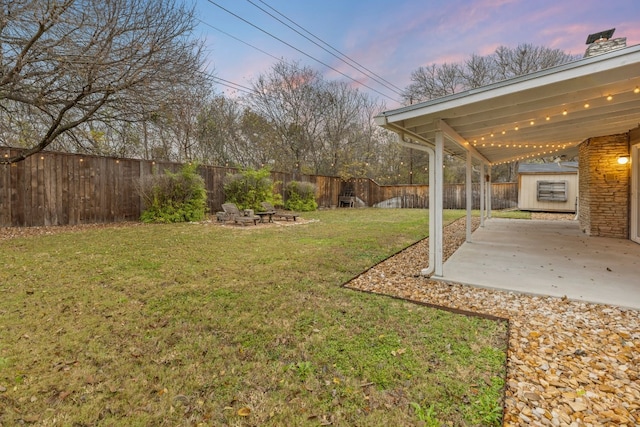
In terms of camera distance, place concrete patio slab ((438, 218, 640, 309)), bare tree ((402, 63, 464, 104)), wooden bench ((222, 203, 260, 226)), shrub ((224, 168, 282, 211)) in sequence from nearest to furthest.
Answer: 1. concrete patio slab ((438, 218, 640, 309))
2. wooden bench ((222, 203, 260, 226))
3. shrub ((224, 168, 282, 211))
4. bare tree ((402, 63, 464, 104))

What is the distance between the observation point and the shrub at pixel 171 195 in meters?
8.76

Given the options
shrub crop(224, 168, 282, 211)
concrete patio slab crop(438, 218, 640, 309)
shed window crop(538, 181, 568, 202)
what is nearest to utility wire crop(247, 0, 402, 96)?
shrub crop(224, 168, 282, 211)

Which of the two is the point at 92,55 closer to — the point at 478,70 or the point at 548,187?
the point at 548,187

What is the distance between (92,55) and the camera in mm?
5262

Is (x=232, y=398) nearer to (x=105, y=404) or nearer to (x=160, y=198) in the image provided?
(x=105, y=404)

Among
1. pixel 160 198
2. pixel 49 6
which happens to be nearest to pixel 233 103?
pixel 160 198

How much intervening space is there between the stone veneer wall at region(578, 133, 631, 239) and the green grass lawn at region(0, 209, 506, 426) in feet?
20.9

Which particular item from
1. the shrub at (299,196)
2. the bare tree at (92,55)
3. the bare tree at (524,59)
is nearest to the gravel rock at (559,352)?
the bare tree at (92,55)

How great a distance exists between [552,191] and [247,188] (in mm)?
13508

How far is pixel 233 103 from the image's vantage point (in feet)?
55.6

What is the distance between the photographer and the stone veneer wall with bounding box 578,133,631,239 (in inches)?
251

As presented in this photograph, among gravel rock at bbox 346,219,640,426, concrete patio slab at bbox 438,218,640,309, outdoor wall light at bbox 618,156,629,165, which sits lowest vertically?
gravel rock at bbox 346,219,640,426

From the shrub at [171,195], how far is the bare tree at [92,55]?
2328 millimetres

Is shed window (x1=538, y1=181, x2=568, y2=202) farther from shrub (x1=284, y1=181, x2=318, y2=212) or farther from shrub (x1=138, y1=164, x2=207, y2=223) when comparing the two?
shrub (x1=138, y1=164, x2=207, y2=223)
